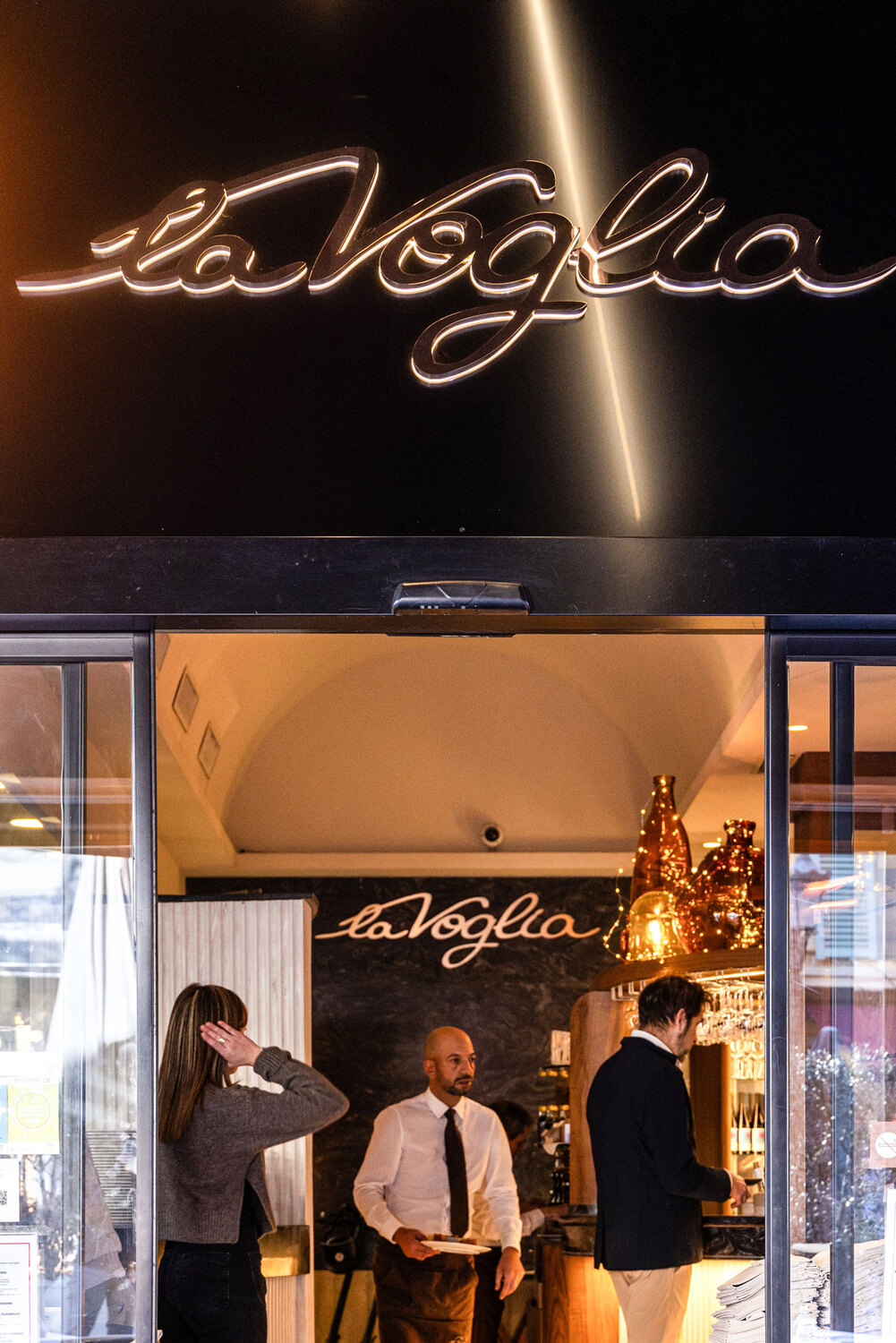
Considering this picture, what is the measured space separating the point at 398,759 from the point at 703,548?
7.10m

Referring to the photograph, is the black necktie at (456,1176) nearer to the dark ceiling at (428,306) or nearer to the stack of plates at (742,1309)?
the stack of plates at (742,1309)

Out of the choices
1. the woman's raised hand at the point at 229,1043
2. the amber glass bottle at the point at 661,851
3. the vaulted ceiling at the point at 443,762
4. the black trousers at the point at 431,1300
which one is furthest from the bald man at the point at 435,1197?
the vaulted ceiling at the point at 443,762

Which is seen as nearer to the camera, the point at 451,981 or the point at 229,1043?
the point at 229,1043

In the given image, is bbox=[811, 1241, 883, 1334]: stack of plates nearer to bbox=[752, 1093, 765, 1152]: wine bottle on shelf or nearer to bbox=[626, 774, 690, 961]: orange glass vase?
bbox=[626, 774, 690, 961]: orange glass vase

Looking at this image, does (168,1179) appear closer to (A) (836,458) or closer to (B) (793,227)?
(A) (836,458)

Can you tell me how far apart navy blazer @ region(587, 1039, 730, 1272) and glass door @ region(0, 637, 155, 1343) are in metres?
2.61

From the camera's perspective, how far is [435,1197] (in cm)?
612

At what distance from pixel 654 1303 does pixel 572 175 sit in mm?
3949

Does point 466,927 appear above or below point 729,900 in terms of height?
below

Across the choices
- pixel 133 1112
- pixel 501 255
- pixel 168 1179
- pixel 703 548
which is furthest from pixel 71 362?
pixel 168 1179

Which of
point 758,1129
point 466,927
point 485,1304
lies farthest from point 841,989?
point 466,927

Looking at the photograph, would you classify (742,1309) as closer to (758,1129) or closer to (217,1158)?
(217,1158)

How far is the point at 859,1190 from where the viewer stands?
2.78 m

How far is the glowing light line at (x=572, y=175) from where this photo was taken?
111 inches
